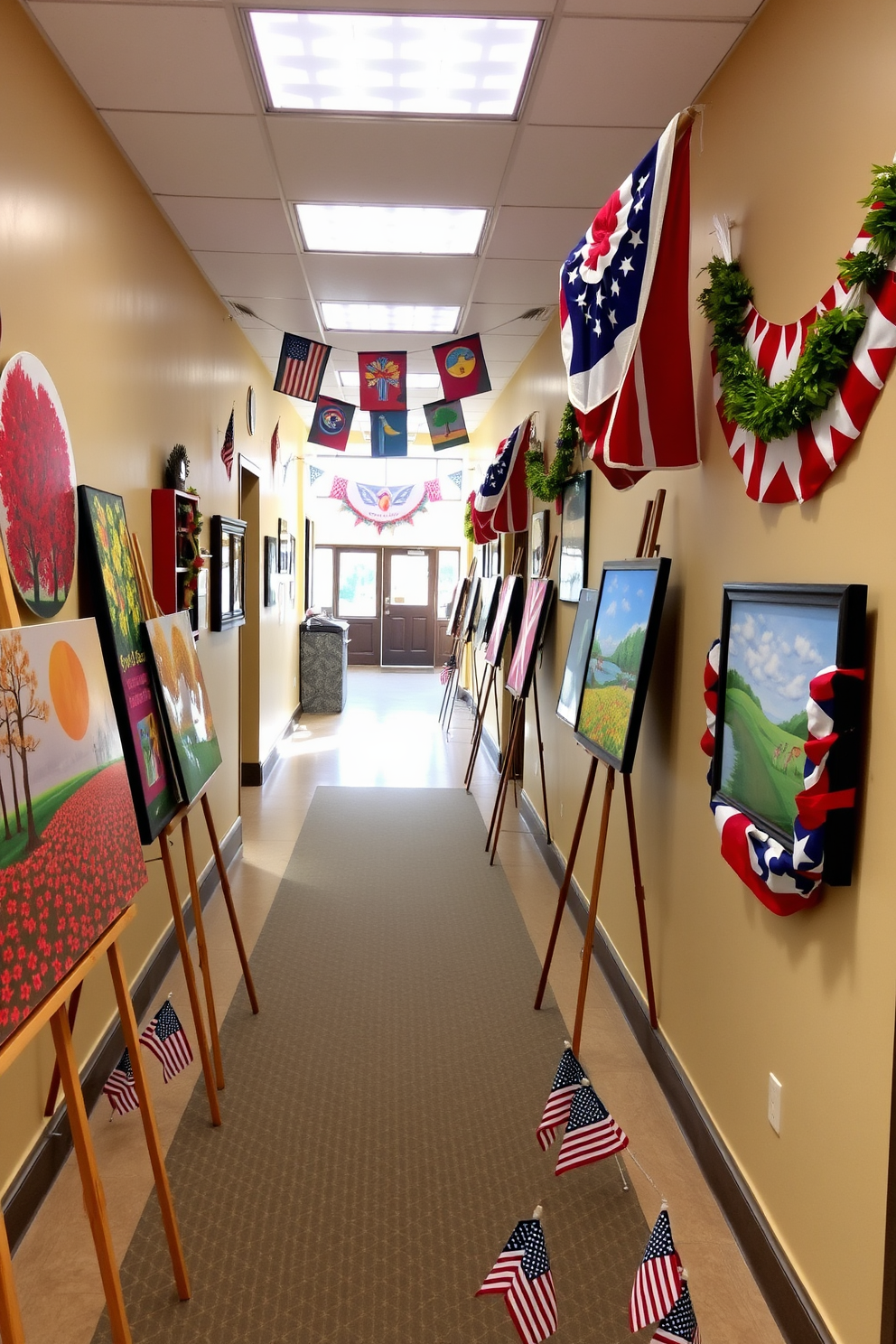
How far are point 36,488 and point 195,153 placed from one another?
163cm

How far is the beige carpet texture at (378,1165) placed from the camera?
2.02 metres

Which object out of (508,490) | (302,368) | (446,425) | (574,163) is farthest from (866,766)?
(446,425)

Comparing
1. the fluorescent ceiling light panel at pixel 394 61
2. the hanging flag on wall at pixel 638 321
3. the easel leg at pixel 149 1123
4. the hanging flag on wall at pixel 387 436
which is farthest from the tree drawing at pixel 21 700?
the hanging flag on wall at pixel 387 436

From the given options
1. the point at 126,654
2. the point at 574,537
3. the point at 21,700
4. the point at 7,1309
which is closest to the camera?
the point at 7,1309

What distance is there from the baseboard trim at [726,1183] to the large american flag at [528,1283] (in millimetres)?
577

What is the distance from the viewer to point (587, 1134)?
223cm

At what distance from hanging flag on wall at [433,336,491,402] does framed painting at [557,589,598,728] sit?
1.90m

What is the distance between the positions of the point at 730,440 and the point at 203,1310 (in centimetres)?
235

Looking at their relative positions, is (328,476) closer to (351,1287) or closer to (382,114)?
(382,114)

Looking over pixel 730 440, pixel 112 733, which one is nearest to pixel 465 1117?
pixel 112 733

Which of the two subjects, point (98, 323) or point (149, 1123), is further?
point (98, 323)

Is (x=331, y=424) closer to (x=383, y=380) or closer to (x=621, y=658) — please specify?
(x=383, y=380)

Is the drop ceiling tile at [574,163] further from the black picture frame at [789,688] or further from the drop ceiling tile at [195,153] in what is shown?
the black picture frame at [789,688]

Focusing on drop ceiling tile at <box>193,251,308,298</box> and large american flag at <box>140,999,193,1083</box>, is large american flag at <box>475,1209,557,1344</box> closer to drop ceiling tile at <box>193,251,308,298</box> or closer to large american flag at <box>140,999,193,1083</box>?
large american flag at <box>140,999,193,1083</box>
